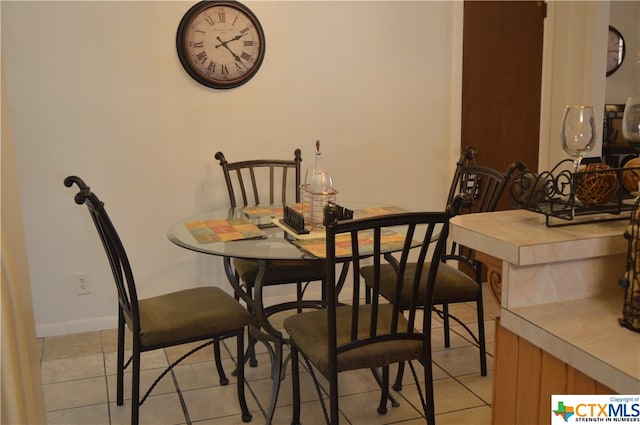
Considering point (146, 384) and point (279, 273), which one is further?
point (279, 273)

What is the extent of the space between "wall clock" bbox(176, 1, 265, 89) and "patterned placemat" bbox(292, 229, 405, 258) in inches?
57.2

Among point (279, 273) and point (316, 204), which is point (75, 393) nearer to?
point (279, 273)

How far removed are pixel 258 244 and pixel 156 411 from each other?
879mm

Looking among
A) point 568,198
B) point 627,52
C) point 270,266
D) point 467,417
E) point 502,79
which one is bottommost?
point 467,417

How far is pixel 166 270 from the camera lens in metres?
3.54

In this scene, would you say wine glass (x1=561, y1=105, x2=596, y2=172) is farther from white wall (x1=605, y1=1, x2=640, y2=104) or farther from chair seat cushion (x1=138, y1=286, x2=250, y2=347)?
white wall (x1=605, y1=1, x2=640, y2=104)

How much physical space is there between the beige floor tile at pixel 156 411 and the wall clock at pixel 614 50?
5645 millimetres

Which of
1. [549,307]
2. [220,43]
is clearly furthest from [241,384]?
[220,43]

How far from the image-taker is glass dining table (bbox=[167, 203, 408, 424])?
226cm

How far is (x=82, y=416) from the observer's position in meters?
2.54

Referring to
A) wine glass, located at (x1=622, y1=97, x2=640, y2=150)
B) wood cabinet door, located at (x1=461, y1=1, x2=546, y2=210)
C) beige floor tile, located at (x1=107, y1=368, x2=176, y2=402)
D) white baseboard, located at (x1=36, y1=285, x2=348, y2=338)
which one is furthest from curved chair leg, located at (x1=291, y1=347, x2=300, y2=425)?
wood cabinet door, located at (x1=461, y1=1, x2=546, y2=210)

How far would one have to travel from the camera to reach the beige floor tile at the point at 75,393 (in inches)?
Answer: 104

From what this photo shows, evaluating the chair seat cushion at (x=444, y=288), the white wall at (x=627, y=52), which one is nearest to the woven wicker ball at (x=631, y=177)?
the chair seat cushion at (x=444, y=288)

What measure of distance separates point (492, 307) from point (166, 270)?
203 centimetres
